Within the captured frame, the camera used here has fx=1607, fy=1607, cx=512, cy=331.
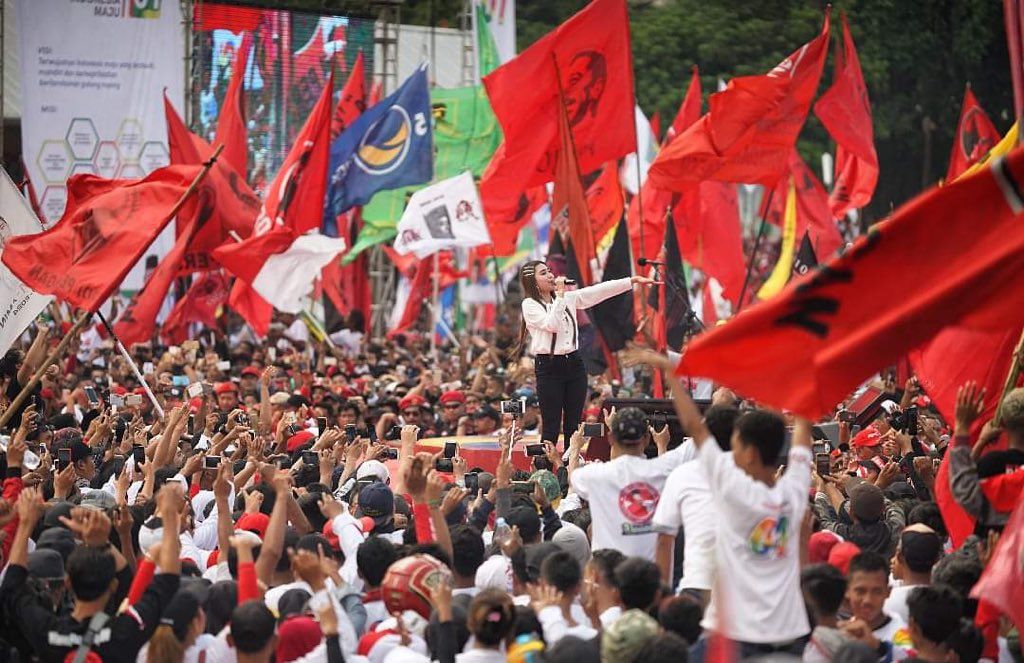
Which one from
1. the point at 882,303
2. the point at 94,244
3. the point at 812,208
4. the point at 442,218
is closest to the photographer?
the point at 882,303

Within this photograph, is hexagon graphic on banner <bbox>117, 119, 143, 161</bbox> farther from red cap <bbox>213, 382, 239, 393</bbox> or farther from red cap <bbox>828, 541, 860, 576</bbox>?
red cap <bbox>828, 541, 860, 576</bbox>

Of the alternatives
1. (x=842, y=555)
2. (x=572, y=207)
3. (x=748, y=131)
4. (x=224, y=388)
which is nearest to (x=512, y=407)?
(x=842, y=555)

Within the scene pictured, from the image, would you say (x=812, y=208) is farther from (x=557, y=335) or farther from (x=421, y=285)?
(x=557, y=335)

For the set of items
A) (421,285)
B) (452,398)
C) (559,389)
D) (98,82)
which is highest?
(98,82)

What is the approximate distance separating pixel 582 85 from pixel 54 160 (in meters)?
12.3

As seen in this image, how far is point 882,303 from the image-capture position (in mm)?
5957

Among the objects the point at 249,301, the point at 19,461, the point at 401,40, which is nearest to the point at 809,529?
the point at 19,461

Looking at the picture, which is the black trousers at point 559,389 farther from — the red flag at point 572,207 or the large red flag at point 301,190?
the large red flag at point 301,190

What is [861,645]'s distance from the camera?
5492 mm

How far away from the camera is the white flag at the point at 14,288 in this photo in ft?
40.3

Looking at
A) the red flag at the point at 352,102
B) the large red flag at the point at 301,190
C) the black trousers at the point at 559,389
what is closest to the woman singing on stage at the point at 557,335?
the black trousers at the point at 559,389

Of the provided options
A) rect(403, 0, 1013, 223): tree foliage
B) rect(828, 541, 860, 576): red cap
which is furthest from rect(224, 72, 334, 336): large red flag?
rect(403, 0, 1013, 223): tree foliage

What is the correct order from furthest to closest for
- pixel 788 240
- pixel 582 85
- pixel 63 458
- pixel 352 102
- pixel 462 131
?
pixel 462 131, pixel 352 102, pixel 788 240, pixel 582 85, pixel 63 458

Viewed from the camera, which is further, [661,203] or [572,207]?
[661,203]
